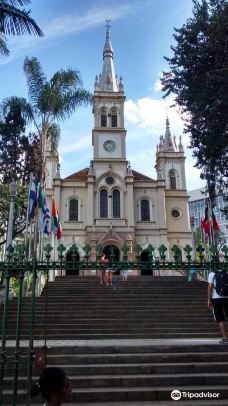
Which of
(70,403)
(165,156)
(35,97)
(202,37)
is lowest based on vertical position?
(70,403)

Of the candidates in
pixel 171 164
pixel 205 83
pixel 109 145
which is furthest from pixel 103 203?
pixel 205 83

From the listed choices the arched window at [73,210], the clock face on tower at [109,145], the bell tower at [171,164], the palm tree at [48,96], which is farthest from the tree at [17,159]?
the bell tower at [171,164]

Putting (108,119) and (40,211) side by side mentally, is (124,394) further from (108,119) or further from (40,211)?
(108,119)

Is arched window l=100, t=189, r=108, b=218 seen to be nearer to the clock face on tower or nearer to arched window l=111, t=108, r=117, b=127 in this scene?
the clock face on tower

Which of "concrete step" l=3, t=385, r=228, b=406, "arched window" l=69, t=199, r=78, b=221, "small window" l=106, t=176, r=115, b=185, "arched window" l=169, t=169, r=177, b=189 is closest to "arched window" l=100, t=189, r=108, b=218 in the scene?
"small window" l=106, t=176, r=115, b=185

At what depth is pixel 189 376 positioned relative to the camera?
5566 mm

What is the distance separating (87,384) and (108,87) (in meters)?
39.3

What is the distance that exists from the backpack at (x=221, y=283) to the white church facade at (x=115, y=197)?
23.8 meters

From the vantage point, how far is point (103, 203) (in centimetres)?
3488

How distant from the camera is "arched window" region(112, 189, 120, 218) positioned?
34.5 metres

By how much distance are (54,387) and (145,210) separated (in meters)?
32.7

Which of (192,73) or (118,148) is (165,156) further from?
(192,73)

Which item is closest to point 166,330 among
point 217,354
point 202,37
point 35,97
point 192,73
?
point 217,354

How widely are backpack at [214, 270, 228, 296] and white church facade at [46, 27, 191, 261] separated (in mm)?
23798
